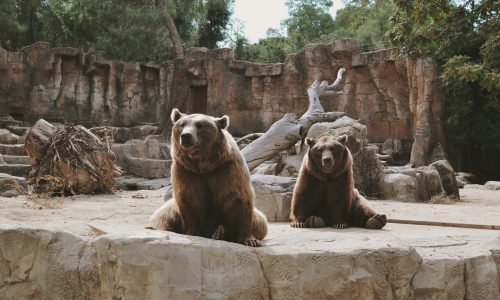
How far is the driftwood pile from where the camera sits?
10.5 meters

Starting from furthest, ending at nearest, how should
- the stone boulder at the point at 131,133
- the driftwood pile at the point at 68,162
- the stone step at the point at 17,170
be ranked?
1. the stone boulder at the point at 131,133
2. the stone step at the point at 17,170
3. the driftwood pile at the point at 68,162

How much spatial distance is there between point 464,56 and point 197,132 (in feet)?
28.9

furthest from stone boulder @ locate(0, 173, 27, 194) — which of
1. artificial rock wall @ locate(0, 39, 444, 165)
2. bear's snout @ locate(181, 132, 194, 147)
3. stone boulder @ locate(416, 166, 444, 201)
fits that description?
artificial rock wall @ locate(0, 39, 444, 165)

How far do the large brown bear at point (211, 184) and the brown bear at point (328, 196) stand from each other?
1517mm

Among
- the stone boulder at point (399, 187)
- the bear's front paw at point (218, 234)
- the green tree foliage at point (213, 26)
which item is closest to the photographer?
the bear's front paw at point (218, 234)

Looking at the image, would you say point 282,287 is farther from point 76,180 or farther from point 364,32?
point 364,32

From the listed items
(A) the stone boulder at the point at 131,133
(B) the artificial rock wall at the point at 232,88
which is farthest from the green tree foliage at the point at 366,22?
(A) the stone boulder at the point at 131,133

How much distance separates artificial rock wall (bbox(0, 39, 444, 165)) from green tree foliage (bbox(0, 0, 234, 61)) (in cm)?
143

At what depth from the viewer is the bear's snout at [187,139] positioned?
392cm

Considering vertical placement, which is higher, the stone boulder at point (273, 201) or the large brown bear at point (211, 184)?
the large brown bear at point (211, 184)

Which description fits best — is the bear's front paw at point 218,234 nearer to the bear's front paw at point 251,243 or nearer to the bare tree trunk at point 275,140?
the bear's front paw at point 251,243

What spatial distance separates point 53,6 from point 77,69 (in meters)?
4.06

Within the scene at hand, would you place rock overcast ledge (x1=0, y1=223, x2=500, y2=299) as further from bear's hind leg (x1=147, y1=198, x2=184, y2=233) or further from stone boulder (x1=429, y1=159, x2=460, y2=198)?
stone boulder (x1=429, y1=159, x2=460, y2=198)

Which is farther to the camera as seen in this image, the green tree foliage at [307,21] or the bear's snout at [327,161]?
the green tree foliage at [307,21]
